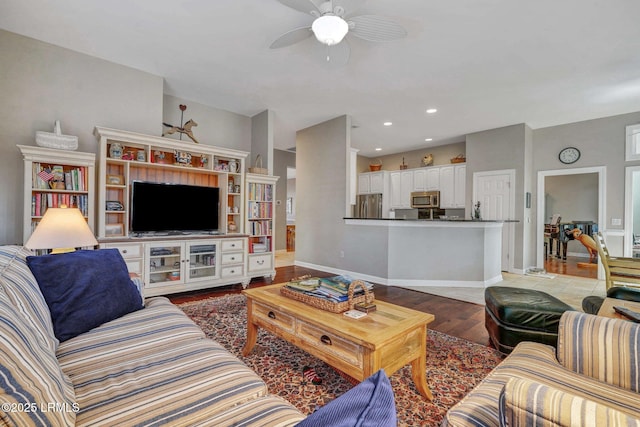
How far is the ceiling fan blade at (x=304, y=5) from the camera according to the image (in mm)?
2167

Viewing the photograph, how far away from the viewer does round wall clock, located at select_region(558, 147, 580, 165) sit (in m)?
5.23

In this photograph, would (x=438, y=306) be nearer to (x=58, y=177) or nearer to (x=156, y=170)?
(x=156, y=170)

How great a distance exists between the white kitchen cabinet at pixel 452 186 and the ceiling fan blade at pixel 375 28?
15.0 ft

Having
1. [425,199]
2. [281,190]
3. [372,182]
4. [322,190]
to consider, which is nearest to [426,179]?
[425,199]

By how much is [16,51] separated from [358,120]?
14.7 ft

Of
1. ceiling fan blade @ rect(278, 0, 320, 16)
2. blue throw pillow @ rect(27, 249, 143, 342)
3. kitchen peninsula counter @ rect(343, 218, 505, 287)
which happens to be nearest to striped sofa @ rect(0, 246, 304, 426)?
blue throw pillow @ rect(27, 249, 143, 342)

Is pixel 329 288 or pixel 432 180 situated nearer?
pixel 329 288

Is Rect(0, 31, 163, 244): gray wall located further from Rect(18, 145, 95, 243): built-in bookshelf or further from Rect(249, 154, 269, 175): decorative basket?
Rect(249, 154, 269, 175): decorative basket

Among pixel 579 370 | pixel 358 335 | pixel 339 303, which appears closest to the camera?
pixel 579 370

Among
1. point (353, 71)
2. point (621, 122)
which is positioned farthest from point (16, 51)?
point (621, 122)

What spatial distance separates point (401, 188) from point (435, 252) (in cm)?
332

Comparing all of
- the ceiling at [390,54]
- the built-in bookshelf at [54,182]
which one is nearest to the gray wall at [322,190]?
the ceiling at [390,54]

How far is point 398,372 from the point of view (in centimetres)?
199

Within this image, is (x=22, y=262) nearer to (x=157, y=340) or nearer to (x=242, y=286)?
(x=157, y=340)
